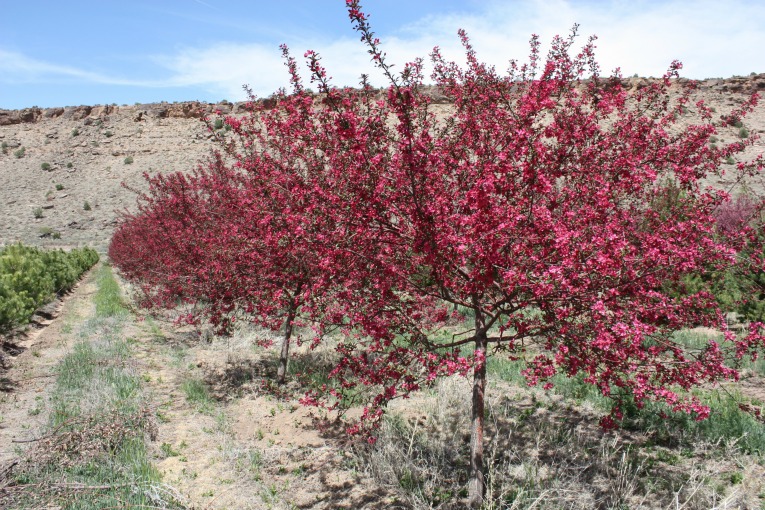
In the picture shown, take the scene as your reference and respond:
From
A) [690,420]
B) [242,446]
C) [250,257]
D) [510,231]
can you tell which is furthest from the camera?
[250,257]

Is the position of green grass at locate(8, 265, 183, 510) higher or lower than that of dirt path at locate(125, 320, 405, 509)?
higher

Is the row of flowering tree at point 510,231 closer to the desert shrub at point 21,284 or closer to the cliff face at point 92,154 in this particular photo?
the desert shrub at point 21,284

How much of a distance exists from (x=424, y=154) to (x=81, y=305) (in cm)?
1743

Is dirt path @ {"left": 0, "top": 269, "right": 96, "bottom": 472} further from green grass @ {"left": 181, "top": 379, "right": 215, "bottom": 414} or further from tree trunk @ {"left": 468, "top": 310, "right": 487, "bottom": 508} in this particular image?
tree trunk @ {"left": 468, "top": 310, "right": 487, "bottom": 508}

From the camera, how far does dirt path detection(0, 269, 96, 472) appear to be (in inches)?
222

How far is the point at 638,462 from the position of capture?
468cm

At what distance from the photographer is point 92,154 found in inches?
2158

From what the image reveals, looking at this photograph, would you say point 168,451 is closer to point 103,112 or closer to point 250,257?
point 250,257

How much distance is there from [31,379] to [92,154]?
55596 mm

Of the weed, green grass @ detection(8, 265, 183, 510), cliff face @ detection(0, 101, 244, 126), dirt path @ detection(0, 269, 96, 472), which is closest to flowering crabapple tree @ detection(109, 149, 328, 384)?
green grass @ detection(8, 265, 183, 510)

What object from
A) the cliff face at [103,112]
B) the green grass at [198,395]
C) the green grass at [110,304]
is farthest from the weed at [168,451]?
the cliff face at [103,112]

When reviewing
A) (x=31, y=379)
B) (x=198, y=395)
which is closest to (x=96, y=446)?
(x=198, y=395)

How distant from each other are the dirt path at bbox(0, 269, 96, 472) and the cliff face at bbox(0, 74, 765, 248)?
29.5 m

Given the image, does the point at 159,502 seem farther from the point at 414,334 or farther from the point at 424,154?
the point at 424,154
